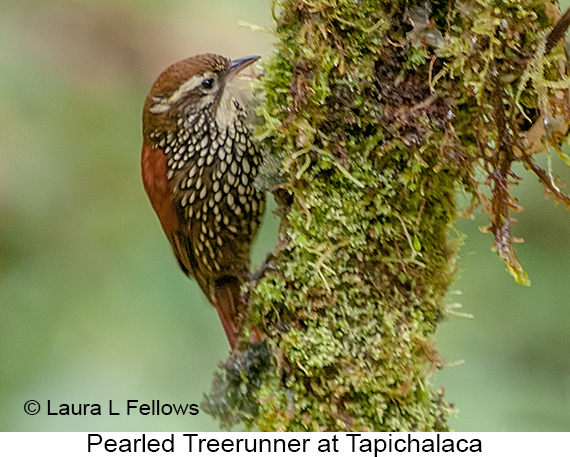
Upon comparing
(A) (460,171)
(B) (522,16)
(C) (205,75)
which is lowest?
(A) (460,171)

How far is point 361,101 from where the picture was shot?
875 millimetres

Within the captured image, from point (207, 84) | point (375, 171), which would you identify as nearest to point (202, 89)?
point (207, 84)

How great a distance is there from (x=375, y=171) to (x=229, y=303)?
40 centimetres

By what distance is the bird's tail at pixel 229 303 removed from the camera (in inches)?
41.8

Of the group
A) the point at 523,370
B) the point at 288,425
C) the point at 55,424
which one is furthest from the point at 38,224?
the point at 523,370

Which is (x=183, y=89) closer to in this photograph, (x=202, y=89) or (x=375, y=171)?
(x=202, y=89)

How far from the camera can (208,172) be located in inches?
42.0

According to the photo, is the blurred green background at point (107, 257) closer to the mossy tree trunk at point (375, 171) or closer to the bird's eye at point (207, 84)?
the bird's eye at point (207, 84)

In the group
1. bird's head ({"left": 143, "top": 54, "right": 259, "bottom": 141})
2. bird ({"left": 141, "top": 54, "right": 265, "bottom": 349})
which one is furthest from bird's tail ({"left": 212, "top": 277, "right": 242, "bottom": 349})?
bird's head ({"left": 143, "top": 54, "right": 259, "bottom": 141})

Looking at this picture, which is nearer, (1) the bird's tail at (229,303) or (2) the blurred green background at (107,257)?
(1) the bird's tail at (229,303)

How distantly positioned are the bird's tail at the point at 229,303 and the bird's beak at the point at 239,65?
389mm

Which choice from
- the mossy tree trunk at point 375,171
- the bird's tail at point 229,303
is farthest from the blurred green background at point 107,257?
the mossy tree trunk at point 375,171
